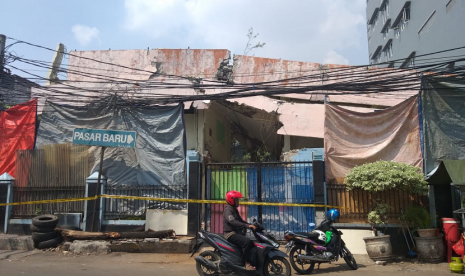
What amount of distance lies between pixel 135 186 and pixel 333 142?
5.74m

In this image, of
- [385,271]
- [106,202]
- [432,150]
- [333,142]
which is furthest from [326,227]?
[106,202]

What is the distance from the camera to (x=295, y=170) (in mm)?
9836

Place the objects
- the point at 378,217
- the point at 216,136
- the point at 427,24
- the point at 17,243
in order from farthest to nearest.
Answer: the point at 427,24
the point at 216,136
the point at 17,243
the point at 378,217

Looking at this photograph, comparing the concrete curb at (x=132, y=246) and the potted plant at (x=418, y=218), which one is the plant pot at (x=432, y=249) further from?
the concrete curb at (x=132, y=246)

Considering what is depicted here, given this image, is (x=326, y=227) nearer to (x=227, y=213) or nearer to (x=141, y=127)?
→ (x=227, y=213)

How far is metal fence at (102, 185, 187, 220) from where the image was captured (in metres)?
10.4

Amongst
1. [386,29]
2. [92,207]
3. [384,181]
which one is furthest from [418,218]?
[386,29]

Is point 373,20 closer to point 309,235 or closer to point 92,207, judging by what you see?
point 92,207

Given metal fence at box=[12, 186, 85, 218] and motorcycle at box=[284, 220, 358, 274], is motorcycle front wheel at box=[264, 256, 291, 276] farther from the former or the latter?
metal fence at box=[12, 186, 85, 218]

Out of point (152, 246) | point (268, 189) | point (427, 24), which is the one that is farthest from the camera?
point (427, 24)

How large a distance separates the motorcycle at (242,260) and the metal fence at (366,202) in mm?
3697

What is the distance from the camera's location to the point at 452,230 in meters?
7.82

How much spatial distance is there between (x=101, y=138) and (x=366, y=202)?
709 centimetres

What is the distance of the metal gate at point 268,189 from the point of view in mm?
9633
